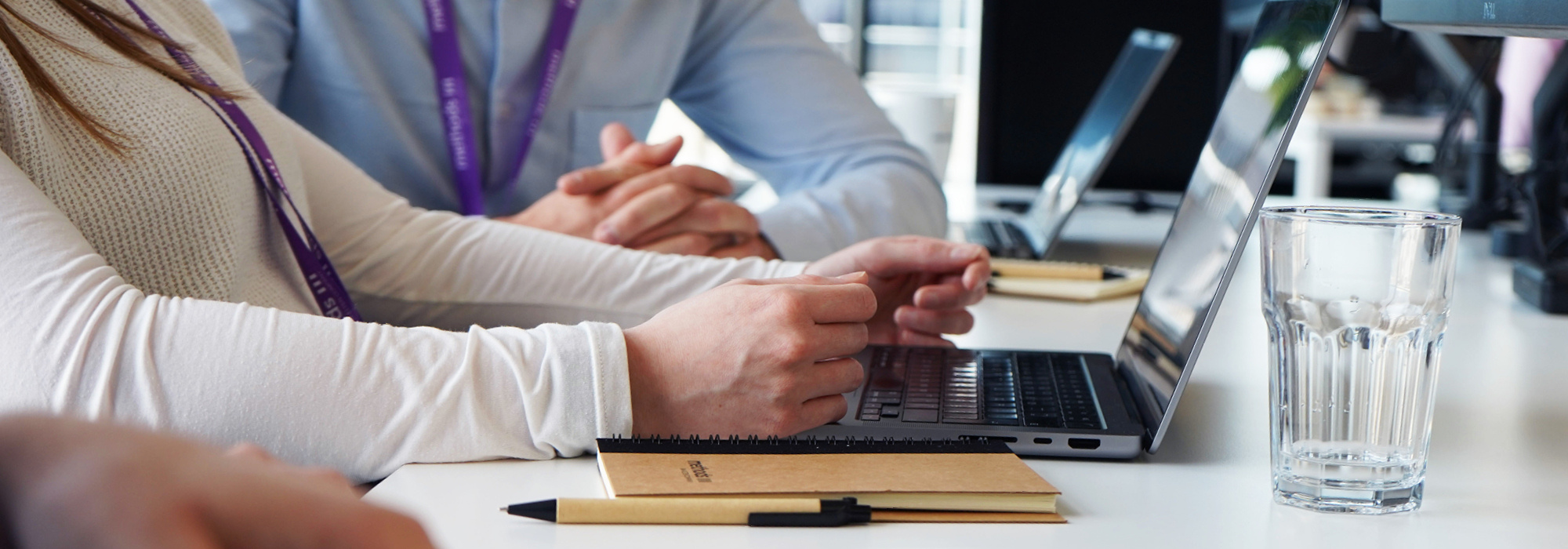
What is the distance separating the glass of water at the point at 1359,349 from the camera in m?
0.52

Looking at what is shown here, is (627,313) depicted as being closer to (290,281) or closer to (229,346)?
(290,281)

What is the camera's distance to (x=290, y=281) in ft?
2.61

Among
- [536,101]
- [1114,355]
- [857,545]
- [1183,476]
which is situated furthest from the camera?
[536,101]

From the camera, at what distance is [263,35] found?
123 cm

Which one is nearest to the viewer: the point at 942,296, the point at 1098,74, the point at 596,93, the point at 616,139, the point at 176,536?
the point at 176,536

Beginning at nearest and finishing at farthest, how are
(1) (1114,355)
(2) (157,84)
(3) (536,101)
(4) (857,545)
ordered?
(4) (857,545) < (2) (157,84) < (1) (1114,355) < (3) (536,101)

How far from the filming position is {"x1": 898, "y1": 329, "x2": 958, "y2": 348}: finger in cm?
91

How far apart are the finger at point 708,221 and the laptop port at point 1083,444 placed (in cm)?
56

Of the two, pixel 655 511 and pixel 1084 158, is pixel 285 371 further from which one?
pixel 1084 158

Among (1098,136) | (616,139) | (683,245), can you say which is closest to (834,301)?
(683,245)

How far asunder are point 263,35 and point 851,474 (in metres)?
0.94

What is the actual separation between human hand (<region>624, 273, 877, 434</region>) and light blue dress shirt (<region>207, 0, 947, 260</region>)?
580 millimetres

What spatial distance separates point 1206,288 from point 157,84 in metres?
0.59

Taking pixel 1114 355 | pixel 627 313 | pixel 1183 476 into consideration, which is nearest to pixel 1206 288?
pixel 1183 476
